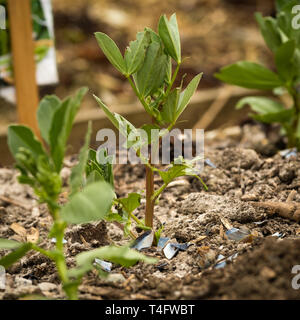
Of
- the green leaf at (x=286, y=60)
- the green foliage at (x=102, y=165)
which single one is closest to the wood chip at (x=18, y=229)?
the green foliage at (x=102, y=165)

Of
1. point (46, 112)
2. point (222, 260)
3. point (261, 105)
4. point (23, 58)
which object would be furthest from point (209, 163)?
point (23, 58)

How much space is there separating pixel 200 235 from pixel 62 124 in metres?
0.41

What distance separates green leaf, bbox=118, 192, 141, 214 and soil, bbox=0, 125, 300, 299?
10 centimetres

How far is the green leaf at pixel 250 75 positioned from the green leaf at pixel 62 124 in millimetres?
750

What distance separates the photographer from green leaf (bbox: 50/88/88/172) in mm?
790

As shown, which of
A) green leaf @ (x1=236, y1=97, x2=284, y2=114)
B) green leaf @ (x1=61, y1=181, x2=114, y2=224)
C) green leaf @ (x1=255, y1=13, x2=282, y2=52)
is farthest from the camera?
green leaf @ (x1=236, y1=97, x2=284, y2=114)

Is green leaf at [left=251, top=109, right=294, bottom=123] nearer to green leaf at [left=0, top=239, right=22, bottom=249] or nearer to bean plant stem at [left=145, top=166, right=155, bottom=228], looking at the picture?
bean plant stem at [left=145, top=166, right=155, bottom=228]

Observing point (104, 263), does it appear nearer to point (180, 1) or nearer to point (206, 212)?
point (206, 212)

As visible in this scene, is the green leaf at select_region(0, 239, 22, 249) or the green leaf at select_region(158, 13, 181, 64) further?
the green leaf at select_region(158, 13, 181, 64)

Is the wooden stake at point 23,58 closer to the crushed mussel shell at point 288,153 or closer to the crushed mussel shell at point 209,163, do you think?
the crushed mussel shell at point 209,163


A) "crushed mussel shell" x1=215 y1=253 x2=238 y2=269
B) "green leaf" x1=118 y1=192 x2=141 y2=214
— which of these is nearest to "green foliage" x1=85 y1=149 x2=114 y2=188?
"green leaf" x1=118 y1=192 x2=141 y2=214

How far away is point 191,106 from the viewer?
2018 millimetres

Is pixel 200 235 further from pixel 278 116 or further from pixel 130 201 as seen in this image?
pixel 278 116

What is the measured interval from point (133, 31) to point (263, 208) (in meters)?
1.95
